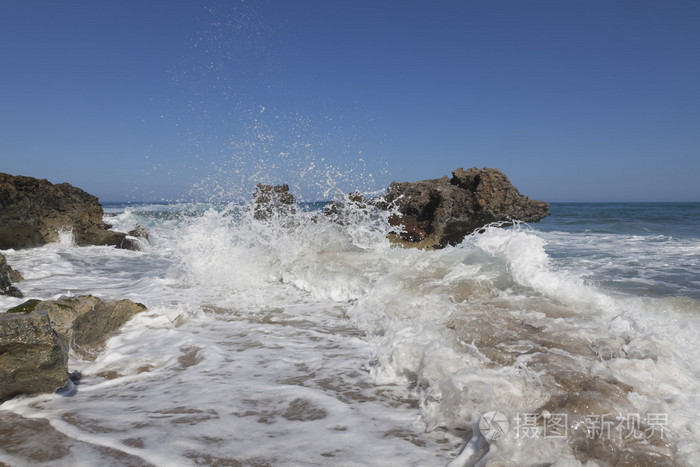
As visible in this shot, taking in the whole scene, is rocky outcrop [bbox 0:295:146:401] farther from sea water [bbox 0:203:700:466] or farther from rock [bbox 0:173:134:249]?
rock [bbox 0:173:134:249]

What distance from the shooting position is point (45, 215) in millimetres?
11375

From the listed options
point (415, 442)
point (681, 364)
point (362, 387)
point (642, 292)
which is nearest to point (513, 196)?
point (642, 292)

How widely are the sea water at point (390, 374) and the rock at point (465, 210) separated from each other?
1.87 m

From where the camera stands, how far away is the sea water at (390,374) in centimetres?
210

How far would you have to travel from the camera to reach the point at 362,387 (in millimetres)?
2988

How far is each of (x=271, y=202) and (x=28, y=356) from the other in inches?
257

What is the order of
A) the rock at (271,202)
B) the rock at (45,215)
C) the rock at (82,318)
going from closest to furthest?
the rock at (82,318) → the rock at (271,202) → the rock at (45,215)

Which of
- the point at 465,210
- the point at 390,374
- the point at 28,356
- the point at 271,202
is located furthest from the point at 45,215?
the point at 390,374

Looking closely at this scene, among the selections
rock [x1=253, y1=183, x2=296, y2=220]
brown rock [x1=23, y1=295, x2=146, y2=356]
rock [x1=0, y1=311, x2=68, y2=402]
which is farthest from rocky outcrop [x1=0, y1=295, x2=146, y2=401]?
rock [x1=253, y1=183, x2=296, y2=220]

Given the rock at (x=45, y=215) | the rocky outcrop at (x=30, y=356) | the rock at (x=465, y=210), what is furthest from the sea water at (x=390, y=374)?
the rock at (x=45, y=215)

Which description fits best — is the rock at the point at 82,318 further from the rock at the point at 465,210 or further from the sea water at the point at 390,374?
the rock at the point at 465,210

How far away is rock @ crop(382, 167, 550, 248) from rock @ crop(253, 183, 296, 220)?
2.13m

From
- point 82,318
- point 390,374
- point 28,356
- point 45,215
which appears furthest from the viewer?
point 45,215

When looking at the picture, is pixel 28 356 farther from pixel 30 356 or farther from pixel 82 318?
pixel 82 318
